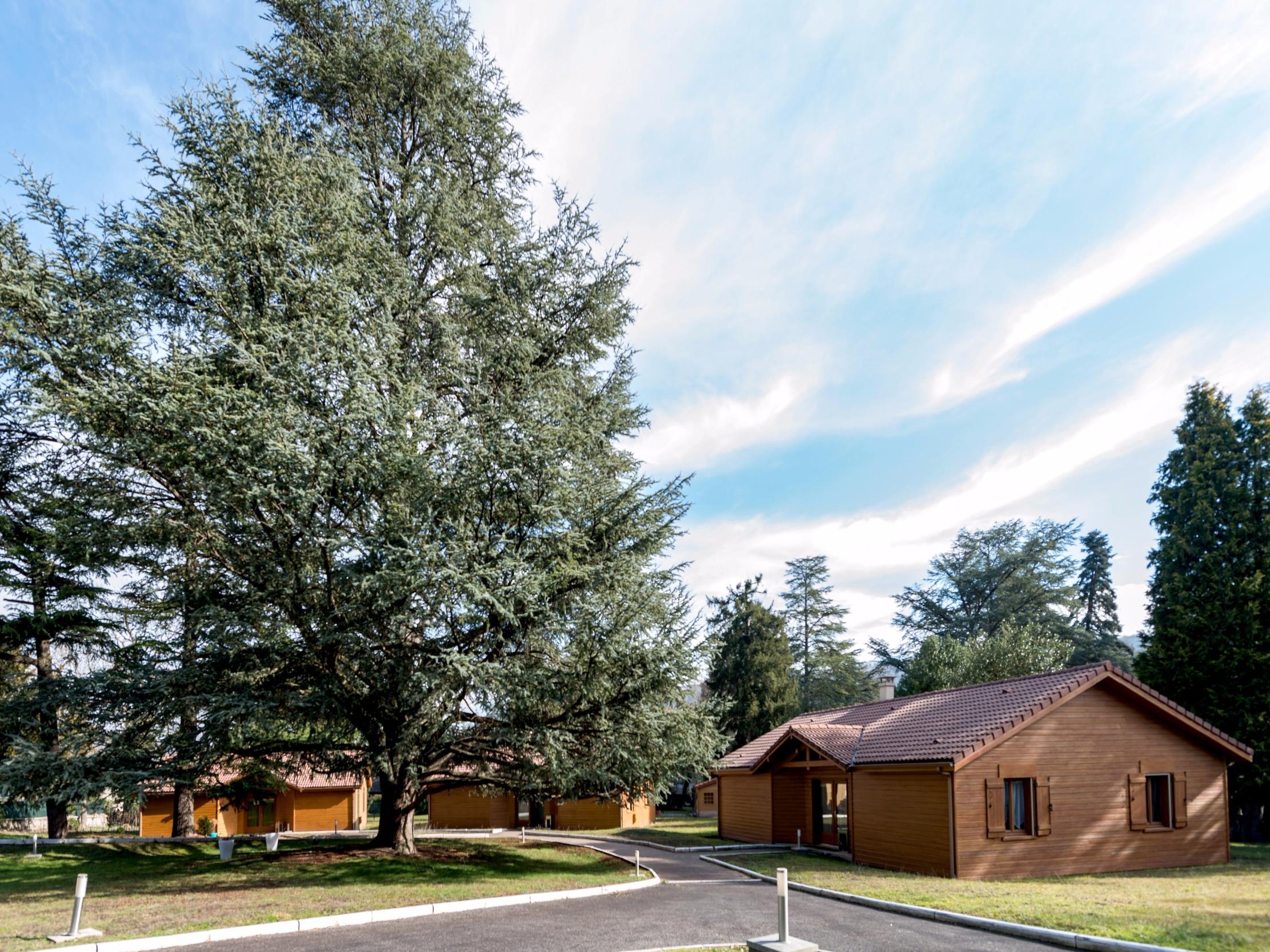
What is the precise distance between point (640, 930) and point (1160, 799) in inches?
612

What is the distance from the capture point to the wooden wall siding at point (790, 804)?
2520 centimetres

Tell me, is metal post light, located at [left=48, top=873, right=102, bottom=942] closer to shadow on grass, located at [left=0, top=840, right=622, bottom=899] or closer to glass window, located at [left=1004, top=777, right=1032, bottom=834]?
shadow on grass, located at [left=0, top=840, right=622, bottom=899]

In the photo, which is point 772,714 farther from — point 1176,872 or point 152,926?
point 152,926

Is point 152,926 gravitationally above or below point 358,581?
below

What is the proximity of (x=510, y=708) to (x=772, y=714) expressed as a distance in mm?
27492

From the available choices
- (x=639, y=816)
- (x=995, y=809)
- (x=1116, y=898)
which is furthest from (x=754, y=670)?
(x=1116, y=898)

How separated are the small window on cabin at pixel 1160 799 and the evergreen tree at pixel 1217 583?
6.76 metres

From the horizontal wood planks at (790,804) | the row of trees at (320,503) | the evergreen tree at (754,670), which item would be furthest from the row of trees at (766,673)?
the row of trees at (320,503)

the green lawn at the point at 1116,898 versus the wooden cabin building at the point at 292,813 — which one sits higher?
the green lawn at the point at 1116,898

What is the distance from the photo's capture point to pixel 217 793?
61.8 feet

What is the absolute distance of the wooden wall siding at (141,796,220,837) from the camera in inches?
1303

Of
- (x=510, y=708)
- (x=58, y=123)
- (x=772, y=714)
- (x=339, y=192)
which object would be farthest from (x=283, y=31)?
(x=772, y=714)

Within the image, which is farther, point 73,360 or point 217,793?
point 217,793

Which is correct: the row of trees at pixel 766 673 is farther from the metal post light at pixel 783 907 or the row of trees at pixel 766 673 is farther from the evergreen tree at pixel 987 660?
the metal post light at pixel 783 907
